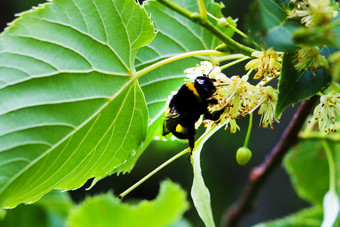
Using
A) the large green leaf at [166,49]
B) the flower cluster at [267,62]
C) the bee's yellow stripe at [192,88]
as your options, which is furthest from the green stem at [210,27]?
the large green leaf at [166,49]

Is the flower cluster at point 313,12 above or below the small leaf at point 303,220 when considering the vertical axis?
above

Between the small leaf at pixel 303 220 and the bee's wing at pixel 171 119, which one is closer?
the bee's wing at pixel 171 119

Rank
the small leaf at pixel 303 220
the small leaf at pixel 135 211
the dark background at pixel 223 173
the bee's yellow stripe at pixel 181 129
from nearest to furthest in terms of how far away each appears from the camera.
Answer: the bee's yellow stripe at pixel 181 129 → the small leaf at pixel 135 211 → the small leaf at pixel 303 220 → the dark background at pixel 223 173

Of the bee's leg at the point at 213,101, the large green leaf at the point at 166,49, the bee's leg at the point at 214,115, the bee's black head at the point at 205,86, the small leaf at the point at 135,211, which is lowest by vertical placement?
the small leaf at the point at 135,211

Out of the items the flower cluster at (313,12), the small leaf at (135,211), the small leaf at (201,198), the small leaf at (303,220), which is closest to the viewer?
the flower cluster at (313,12)

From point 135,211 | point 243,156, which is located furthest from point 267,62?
point 135,211

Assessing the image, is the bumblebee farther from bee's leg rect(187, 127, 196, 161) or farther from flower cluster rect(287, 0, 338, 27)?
flower cluster rect(287, 0, 338, 27)

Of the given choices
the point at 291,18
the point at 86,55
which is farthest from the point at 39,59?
the point at 291,18

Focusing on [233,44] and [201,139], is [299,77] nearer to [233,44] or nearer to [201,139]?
[233,44]

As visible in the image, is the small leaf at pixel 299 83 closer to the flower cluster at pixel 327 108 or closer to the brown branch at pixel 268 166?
the flower cluster at pixel 327 108

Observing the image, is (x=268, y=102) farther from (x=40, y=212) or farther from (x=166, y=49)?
(x=40, y=212)
